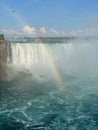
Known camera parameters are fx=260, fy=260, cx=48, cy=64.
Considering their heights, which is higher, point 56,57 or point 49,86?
point 56,57

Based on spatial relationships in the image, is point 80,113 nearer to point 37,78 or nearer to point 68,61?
point 37,78

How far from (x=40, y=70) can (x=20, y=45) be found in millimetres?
4274

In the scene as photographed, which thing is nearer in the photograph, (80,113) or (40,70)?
(80,113)

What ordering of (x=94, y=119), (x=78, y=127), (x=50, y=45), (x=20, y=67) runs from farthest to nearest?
(x=50, y=45) < (x=20, y=67) < (x=94, y=119) < (x=78, y=127)

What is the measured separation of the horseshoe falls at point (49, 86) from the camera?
16.7 metres

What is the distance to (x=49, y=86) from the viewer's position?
87.8ft

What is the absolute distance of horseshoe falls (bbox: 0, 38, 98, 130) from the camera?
16744 millimetres

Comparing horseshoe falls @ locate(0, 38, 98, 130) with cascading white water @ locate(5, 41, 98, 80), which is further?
cascading white water @ locate(5, 41, 98, 80)

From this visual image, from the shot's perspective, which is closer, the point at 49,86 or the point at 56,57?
the point at 49,86

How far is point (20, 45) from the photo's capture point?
34.6 m

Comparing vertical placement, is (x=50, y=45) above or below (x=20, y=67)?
above

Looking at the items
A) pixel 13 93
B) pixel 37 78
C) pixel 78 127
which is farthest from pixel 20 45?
pixel 78 127

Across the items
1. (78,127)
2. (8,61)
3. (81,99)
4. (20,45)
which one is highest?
(20,45)

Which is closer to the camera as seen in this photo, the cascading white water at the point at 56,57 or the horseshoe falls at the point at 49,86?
the horseshoe falls at the point at 49,86
